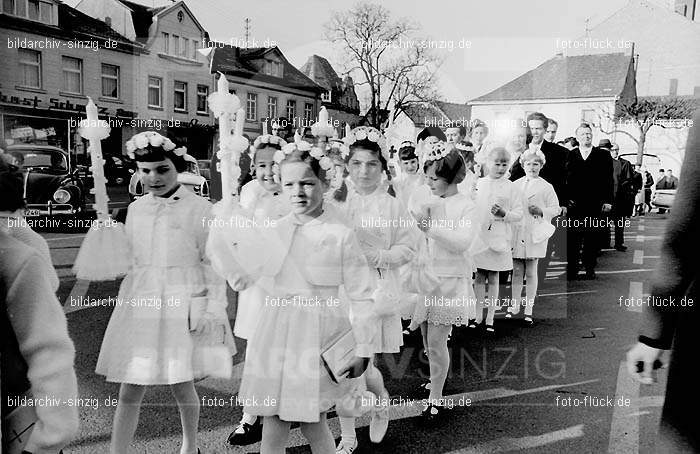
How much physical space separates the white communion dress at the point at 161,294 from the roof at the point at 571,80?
2152 mm

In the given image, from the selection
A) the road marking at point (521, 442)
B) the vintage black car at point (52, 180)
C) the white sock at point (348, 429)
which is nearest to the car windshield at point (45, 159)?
the vintage black car at point (52, 180)

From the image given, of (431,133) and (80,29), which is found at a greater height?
(80,29)

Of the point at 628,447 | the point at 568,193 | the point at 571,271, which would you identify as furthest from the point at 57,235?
the point at 571,271

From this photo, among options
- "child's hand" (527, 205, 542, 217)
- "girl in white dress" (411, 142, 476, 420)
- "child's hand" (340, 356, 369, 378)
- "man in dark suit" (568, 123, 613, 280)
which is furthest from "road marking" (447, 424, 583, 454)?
"man in dark suit" (568, 123, 613, 280)

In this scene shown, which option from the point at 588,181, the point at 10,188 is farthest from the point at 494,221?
the point at 10,188

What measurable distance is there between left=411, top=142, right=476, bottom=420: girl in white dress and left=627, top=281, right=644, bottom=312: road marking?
3.47 m

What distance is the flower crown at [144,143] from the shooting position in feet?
8.57

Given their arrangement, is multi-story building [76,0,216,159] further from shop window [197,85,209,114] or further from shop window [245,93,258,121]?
shop window [245,93,258,121]

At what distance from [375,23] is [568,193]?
4.46 meters

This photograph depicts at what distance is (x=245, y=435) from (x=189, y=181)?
129 centimetres

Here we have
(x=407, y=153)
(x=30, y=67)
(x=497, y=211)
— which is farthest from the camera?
(x=407, y=153)

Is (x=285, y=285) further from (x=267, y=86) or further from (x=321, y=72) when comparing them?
(x=321, y=72)

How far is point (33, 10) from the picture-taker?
2.73 metres

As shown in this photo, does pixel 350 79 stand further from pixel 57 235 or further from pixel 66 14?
pixel 57 235
